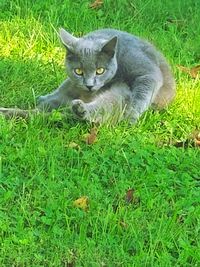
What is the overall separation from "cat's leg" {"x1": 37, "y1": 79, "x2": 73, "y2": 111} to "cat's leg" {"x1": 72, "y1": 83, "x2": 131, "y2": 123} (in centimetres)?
25

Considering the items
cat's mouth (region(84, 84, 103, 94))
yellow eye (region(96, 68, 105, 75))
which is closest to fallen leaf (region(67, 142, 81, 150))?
cat's mouth (region(84, 84, 103, 94))

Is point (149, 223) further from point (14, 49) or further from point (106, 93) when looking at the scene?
point (14, 49)

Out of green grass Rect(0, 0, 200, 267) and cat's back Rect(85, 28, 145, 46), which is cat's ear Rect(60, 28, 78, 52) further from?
green grass Rect(0, 0, 200, 267)

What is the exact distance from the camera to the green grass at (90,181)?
3.70 meters

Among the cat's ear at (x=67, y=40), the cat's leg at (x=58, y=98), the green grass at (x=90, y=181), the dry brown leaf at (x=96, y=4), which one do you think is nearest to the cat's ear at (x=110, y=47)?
the cat's ear at (x=67, y=40)

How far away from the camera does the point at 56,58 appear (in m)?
5.89

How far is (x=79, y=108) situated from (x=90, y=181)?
0.61m

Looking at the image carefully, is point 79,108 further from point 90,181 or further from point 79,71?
Answer: point 90,181

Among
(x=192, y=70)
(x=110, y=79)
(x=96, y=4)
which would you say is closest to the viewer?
(x=110, y=79)

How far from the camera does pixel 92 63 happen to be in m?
4.88

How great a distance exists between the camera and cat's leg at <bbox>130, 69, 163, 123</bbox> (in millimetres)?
4992

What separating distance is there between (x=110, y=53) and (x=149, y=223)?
4.61 feet

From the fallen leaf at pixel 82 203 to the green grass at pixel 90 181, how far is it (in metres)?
0.03

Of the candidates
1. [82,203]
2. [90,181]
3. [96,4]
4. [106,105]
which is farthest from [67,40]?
[96,4]
